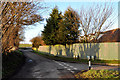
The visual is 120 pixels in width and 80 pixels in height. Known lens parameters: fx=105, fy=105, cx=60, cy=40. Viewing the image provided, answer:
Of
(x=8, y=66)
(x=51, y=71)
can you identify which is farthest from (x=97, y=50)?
(x=8, y=66)

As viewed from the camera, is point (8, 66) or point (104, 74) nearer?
point (104, 74)

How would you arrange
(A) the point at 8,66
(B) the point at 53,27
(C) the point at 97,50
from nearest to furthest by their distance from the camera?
(A) the point at 8,66
(C) the point at 97,50
(B) the point at 53,27

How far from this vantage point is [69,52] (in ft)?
66.7

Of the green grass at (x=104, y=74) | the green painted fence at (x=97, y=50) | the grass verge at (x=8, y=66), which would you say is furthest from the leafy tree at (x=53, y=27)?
the green grass at (x=104, y=74)

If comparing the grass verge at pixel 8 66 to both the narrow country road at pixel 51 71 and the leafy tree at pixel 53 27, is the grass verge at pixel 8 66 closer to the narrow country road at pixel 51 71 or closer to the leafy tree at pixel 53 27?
the narrow country road at pixel 51 71

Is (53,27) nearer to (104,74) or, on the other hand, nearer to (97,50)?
(97,50)

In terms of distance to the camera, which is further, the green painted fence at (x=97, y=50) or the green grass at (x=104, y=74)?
the green painted fence at (x=97, y=50)

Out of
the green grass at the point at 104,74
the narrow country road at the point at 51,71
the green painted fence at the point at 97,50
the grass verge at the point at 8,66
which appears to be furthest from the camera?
the green painted fence at the point at 97,50

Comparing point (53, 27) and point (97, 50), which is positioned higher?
point (53, 27)

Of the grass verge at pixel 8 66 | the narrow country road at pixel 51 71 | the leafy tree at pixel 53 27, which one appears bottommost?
the narrow country road at pixel 51 71

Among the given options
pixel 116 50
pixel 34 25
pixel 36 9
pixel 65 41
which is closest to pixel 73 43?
pixel 65 41

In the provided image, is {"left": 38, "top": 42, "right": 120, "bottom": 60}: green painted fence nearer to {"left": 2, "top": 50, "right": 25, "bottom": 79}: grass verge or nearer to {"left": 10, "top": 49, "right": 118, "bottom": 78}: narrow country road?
{"left": 10, "top": 49, "right": 118, "bottom": 78}: narrow country road

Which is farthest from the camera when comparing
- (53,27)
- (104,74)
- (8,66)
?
(53,27)

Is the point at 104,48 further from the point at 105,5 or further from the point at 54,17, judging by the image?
the point at 54,17
